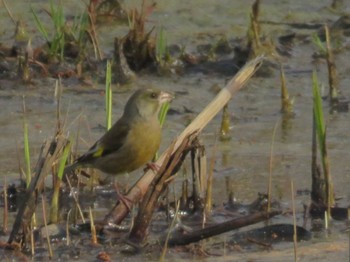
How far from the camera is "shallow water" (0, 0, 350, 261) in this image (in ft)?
28.9

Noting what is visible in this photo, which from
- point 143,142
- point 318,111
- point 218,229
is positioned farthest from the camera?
point 143,142

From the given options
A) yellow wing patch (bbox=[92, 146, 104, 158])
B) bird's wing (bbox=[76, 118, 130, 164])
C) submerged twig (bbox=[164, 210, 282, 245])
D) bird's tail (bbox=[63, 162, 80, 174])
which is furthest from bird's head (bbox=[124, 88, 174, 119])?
submerged twig (bbox=[164, 210, 282, 245])

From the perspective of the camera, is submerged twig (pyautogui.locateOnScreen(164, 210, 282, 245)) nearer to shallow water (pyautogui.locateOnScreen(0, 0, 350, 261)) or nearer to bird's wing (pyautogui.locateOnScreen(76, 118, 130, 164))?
shallow water (pyautogui.locateOnScreen(0, 0, 350, 261))

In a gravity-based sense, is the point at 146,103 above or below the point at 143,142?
above

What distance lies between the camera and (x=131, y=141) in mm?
8242

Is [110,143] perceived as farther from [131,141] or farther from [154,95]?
[154,95]

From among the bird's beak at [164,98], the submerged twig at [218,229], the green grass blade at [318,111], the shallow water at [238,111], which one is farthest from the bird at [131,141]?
the green grass blade at [318,111]

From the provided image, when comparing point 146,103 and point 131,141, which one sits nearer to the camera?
point 131,141

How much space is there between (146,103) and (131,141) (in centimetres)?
32

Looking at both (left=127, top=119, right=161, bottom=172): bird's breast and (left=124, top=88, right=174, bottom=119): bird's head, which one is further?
(left=124, top=88, right=174, bottom=119): bird's head

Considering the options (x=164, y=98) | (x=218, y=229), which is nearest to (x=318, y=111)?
(x=218, y=229)

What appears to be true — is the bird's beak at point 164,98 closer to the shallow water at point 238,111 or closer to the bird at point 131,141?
the bird at point 131,141

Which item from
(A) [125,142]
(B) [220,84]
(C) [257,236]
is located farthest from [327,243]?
(B) [220,84]

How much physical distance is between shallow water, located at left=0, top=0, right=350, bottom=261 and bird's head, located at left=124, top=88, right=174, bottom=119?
1.28 ft
